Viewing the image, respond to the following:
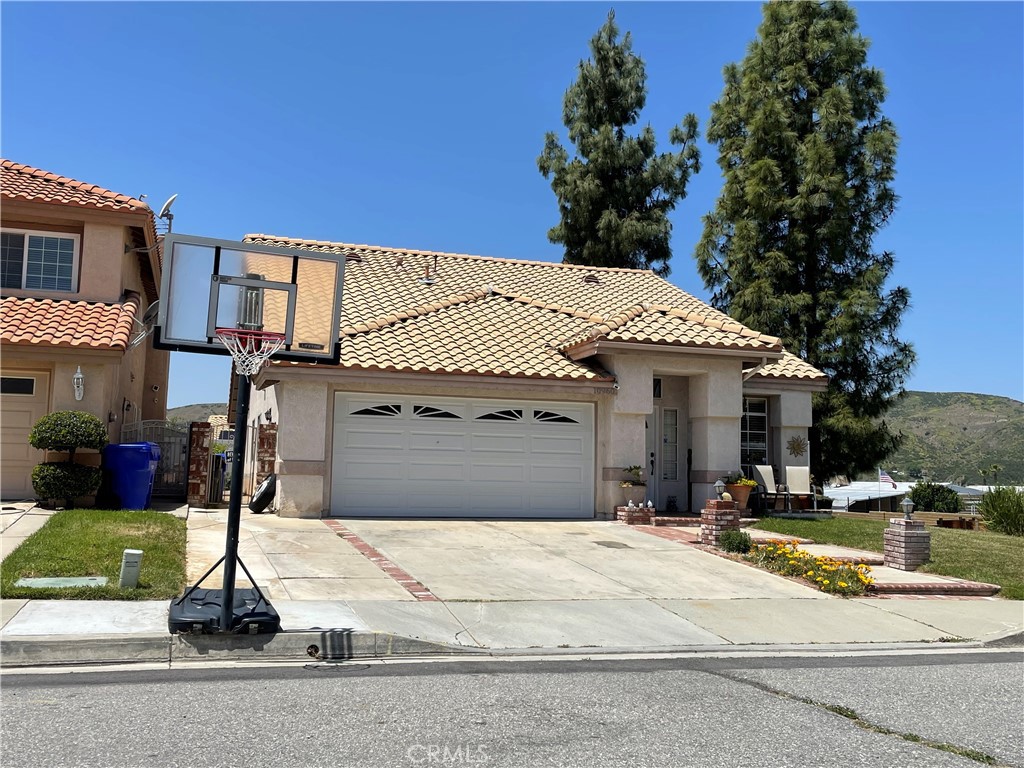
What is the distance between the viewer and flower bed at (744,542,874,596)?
11.6 meters

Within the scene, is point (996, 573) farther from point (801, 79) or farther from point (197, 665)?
point (801, 79)

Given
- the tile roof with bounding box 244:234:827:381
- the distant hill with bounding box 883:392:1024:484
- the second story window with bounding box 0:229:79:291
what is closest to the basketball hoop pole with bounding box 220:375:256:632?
the tile roof with bounding box 244:234:827:381

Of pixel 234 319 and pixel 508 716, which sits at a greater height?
pixel 234 319

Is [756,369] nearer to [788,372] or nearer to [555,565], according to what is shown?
[788,372]

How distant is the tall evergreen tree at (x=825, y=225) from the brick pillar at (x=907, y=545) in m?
15.2

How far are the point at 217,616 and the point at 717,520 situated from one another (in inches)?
351

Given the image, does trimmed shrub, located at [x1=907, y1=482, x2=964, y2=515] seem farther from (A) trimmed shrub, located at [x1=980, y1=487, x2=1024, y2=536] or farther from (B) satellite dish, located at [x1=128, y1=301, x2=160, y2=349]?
(B) satellite dish, located at [x1=128, y1=301, x2=160, y2=349]

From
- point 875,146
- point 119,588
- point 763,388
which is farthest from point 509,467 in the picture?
point 875,146

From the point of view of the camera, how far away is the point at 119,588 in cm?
868

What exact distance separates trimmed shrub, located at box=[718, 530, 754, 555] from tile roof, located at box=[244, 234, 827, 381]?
4.88m

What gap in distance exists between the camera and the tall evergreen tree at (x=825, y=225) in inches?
1120

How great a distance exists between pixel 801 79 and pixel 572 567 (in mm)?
23841

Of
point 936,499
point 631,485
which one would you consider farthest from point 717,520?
point 936,499

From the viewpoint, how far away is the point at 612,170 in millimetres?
37375
